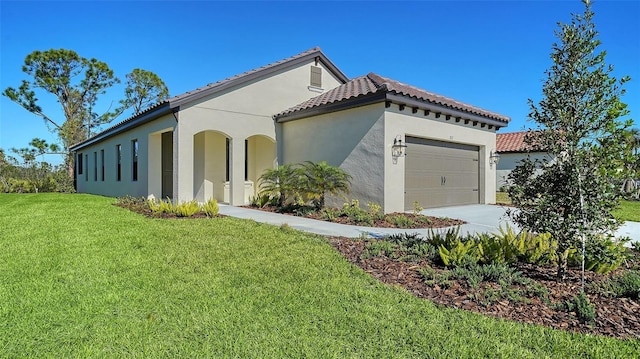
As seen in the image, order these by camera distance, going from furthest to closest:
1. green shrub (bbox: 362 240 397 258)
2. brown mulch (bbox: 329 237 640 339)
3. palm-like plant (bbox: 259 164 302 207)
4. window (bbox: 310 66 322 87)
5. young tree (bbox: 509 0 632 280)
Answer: window (bbox: 310 66 322 87) < palm-like plant (bbox: 259 164 302 207) < green shrub (bbox: 362 240 397 258) < young tree (bbox: 509 0 632 280) < brown mulch (bbox: 329 237 640 339)

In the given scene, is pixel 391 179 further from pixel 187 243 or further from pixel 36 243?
pixel 36 243

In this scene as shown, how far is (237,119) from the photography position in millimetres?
12320

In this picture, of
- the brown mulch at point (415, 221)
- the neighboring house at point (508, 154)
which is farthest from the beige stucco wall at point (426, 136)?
the neighboring house at point (508, 154)

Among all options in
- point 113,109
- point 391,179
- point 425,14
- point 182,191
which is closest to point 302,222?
point 391,179

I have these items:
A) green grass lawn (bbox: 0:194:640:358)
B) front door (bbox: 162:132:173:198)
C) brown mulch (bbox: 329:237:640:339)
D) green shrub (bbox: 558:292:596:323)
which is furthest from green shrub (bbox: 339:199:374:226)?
front door (bbox: 162:132:173:198)

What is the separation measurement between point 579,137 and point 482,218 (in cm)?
603

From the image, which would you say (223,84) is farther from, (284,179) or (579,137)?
(579,137)

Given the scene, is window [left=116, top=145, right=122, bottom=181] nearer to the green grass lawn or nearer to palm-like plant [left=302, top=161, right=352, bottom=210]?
palm-like plant [left=302, top=161, right=352, bottom=210]

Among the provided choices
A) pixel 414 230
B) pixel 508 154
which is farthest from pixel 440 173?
pixel 508 154

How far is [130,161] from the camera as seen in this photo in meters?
15.4

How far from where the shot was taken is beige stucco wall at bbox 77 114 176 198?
13292mm

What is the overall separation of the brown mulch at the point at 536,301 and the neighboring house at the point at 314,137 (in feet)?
17.1

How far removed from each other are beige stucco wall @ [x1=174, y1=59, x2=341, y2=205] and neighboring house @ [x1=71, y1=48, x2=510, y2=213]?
0.04 m

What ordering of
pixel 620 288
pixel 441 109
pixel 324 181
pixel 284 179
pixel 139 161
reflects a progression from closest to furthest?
1. pixel 620 288
2. pixel 324 181
3. pixel 284 179
4. pixel 441 109
5. pixel 139 161
